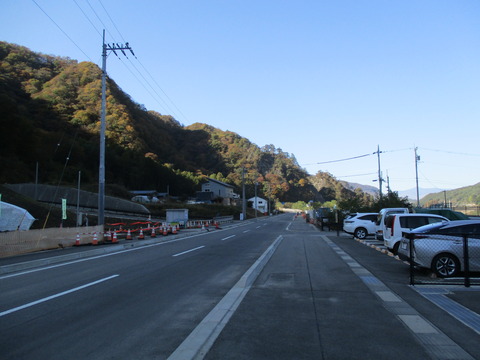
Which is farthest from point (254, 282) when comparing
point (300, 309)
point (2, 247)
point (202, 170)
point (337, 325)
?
point (202, 170)

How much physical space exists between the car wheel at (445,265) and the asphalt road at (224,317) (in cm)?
86

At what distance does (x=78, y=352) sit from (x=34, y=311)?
96.8 inches

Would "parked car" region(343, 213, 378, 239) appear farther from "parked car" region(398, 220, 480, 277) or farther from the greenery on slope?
the greenery on slope

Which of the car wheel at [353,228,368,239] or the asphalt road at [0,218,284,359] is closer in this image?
the asphalt road at [0,218,284,359]

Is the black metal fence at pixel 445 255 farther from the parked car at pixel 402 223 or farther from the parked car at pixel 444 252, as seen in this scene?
the parked car at pixel 402 223

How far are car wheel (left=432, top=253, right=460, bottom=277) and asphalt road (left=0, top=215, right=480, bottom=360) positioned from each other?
86cm

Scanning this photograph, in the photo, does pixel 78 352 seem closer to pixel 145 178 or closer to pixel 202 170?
pixel 145 178

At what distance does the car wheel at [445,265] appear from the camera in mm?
9180

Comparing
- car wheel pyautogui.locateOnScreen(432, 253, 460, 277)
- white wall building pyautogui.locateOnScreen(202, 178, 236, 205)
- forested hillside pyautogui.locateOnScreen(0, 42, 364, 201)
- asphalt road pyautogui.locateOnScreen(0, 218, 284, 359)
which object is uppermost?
forested hillside pyautogui.locateOnScreen(0, 42, 364, 201)

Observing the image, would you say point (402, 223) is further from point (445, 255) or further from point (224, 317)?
point (224, 317)

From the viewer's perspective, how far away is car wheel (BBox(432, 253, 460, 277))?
30.1ft

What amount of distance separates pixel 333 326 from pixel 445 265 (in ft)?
18.1

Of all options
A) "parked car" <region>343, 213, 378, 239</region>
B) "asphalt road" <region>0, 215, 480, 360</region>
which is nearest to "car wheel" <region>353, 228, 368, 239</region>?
→ "parked car" <region>343, 213, 378, 239</region>

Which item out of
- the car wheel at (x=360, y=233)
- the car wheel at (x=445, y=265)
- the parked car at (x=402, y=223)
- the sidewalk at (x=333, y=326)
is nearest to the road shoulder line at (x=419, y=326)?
the sidewalk at (x=333, y=326)
